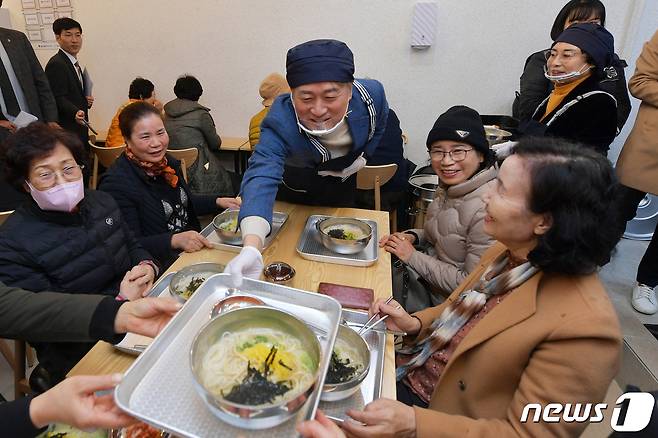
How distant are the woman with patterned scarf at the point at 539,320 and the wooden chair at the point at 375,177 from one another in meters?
1.52

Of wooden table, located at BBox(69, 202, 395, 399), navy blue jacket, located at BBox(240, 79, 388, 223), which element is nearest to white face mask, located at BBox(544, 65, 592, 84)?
navy blue jacket, located at BBox(240, 79, 388, 223)

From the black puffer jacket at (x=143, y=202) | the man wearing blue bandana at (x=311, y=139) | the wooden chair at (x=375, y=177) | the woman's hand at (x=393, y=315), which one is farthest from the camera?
the wooden chair at (x=375, y=177)

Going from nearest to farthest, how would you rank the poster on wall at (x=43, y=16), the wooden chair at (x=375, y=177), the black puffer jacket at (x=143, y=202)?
the black puffer jacket at (x=143, y=202)
the wooden chair at (x=375, y=177)
the poster on wall at (x=43, y=16)

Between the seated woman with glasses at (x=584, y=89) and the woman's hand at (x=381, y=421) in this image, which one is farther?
the seated woman with glasses at (x=584, y=89)

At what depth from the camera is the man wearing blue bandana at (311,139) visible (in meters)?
1.44

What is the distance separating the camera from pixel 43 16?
184 inches

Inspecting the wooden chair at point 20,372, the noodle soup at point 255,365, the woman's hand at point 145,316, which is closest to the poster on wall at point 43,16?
the wooden chair at point 20,372

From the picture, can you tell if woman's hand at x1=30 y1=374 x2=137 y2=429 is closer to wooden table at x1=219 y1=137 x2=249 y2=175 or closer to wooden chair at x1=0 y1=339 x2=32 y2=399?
wooden chair at x1=0 y1=339 x2=32 y2=399

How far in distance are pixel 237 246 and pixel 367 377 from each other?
82cm

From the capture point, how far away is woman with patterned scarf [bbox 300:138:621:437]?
831 millimetres

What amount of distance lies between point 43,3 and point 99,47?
0.83m

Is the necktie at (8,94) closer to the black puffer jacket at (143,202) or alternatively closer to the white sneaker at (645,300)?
the black puffer jacket at (143,202)

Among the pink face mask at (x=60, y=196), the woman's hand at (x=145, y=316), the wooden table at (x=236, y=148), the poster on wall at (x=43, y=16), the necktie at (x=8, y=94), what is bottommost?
the wooden table at (x=236, y=148)

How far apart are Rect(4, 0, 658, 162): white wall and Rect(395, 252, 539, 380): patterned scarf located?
3.30 m
